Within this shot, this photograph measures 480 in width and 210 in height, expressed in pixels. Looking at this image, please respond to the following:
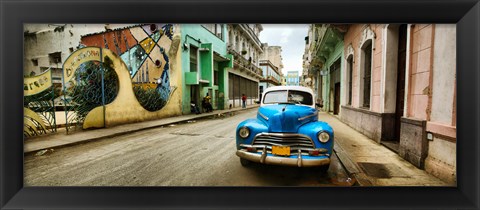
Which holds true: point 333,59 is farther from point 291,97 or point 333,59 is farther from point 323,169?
point 323,169

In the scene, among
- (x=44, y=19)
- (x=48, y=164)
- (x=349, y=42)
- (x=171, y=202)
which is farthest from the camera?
(x=349, y=42)

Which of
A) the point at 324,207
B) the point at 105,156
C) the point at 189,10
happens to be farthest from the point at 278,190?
the point at 105,156

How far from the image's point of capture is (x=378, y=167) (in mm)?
3795

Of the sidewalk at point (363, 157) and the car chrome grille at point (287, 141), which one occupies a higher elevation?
the car chrome grille at point (287, 141)

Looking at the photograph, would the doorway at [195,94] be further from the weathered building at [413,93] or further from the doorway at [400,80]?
the doorway at [400,80]

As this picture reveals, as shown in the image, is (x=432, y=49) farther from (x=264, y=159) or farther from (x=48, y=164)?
(x=48, y=164)

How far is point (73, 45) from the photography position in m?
13.9

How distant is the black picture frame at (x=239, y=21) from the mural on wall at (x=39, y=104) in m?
5.52

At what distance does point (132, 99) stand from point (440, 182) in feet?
32.9

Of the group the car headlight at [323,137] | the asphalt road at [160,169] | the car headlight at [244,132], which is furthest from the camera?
the car headlight at [244,132]

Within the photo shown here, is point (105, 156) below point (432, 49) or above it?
below

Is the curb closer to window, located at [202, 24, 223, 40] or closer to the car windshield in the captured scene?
the car windshield

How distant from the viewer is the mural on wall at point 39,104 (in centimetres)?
614

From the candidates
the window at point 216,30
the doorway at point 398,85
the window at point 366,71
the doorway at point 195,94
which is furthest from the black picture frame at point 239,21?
the window at point 216,30
